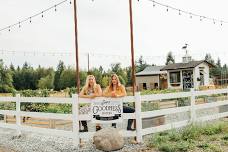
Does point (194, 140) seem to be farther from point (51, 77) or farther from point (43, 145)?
point (51, 77)

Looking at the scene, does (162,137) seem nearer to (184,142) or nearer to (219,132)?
(184,142)

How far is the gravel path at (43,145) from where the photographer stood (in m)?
8.15

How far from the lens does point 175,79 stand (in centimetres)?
3866

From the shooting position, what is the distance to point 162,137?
8414 millimetres

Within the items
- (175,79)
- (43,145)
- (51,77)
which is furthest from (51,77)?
(43,145)

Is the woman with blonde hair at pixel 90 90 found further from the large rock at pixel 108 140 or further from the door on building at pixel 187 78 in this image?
the door on building at pixel 187 78

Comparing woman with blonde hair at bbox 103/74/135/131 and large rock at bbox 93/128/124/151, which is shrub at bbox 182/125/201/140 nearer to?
woman with blonde hair at bbox 103/74/135/131

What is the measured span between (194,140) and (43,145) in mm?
3438

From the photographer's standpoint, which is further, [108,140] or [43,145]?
[43,145]

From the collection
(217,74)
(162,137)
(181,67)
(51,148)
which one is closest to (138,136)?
(162,137)

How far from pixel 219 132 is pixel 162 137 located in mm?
1881

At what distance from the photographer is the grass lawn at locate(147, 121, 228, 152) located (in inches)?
299

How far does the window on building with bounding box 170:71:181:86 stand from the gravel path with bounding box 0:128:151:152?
28.7 meters

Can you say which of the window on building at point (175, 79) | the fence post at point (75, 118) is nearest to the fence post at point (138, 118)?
the fence post at point (75, 118)
